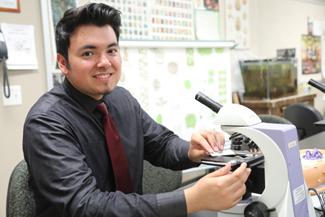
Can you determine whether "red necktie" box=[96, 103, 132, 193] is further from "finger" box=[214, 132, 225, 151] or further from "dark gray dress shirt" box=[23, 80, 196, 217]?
"finger" box=[214, 132, 225, 151]

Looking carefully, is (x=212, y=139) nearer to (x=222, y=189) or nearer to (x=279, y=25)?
(x=222, y=189)

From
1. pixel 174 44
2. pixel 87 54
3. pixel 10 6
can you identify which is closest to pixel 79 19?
pixel 87 54

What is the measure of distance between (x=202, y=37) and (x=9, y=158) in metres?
1.67

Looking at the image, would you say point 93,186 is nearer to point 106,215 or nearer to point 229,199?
point 106,215

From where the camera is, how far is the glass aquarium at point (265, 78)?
3084mm

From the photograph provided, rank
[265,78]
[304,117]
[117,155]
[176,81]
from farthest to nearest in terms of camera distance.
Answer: [265,78], [176,81], [304,117], [117,155]

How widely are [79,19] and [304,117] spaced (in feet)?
5.76

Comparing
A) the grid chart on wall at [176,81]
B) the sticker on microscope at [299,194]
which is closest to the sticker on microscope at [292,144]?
the sticker on microscope at [299,194]

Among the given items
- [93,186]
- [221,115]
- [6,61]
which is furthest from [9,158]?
[221,115]

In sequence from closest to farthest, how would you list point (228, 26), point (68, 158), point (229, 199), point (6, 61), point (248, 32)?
point (229, 199) → point (68, 158) → point (6, 61) → point (228, 26) → point (248, 32)

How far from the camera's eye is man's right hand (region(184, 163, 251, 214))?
2.60 feet

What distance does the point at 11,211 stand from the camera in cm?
105

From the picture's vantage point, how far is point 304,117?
232 centimetres

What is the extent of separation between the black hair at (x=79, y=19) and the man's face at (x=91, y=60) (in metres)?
0.01
